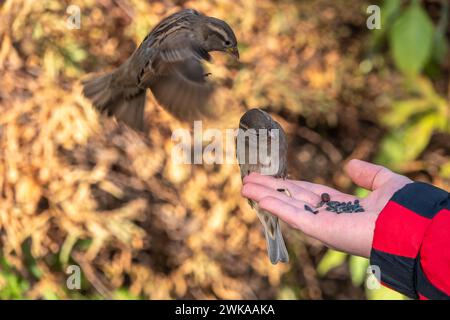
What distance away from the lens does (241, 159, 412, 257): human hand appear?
1.97 meters

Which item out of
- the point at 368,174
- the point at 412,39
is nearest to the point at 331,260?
the point at 412,39

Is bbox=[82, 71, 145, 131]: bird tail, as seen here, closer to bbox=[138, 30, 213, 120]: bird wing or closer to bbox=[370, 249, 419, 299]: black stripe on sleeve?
bbox=[138, 30, 213, 120]: bird wing

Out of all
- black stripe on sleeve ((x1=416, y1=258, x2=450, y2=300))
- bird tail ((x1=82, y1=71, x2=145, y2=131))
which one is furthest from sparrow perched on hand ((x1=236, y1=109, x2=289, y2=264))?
black stripe on sleeve ((x1=416, y1=258, x2=450, y2=300))

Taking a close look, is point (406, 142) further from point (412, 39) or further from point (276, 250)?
point (276, 250)

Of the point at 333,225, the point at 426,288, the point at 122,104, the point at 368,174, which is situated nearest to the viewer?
the point at 426,288

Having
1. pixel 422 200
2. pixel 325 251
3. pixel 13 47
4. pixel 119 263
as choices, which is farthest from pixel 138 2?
pixel 422 200

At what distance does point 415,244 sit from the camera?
5.63 ft

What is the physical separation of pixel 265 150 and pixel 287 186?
12cm

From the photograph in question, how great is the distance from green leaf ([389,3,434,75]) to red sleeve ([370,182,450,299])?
6.40 ft

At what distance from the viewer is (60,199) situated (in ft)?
11.3

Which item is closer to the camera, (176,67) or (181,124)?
(176,67)

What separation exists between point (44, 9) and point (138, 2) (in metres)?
0.40

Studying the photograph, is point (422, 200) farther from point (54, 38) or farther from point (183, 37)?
point (54, 38)

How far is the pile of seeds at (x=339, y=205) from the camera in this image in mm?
2123
